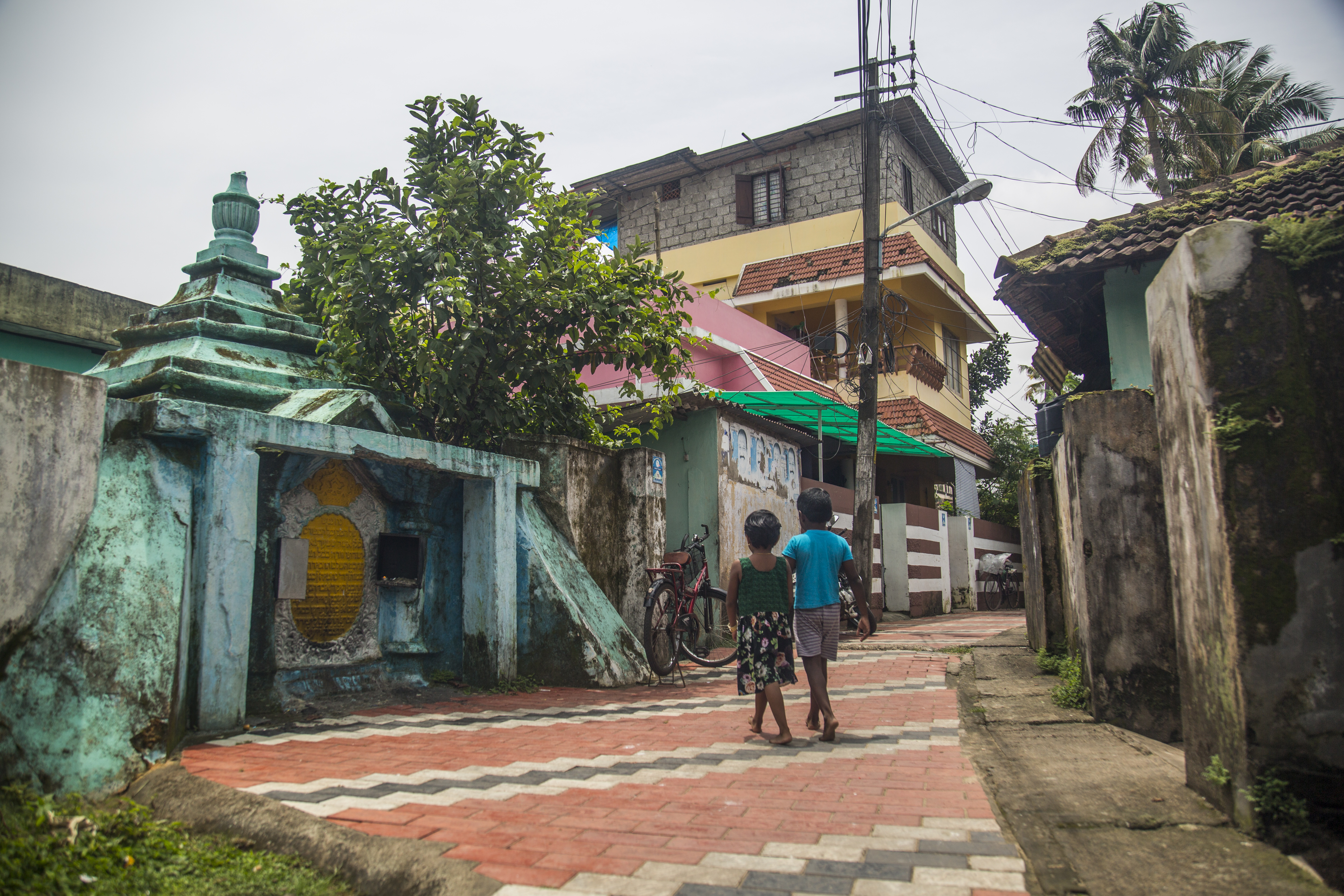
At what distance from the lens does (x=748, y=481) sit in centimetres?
1257

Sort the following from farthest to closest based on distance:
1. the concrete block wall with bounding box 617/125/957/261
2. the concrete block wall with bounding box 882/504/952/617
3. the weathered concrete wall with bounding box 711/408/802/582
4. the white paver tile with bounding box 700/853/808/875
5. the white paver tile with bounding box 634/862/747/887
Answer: the concrete block wall with bounding box 617/125/957/261 → the concrete block wall with bounding box 882/504/952/617 → the weathered concrete wall with bounding box 711/408/802/582 → the white paver tile with bounding box 700/853/808/875 → the white paver tile with bounding box 634/862/747/887

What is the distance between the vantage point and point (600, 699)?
666cm

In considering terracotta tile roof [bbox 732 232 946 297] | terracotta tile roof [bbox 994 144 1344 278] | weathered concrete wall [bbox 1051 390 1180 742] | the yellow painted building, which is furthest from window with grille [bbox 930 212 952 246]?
weathered concrete wall [bbox 1051 390 1180 742]

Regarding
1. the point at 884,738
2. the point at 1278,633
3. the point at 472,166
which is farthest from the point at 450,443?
the point at 1278,633

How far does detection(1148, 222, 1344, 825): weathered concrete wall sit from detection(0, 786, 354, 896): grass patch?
3.06 m

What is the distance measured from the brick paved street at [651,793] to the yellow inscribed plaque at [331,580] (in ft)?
2.34

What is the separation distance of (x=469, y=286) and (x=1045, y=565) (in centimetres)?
568

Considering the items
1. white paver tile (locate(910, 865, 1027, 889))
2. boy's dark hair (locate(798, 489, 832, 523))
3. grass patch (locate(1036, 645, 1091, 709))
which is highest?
boy's dark hair (locate(798, 489, 832, 523))

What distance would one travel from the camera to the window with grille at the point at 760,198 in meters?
23.5

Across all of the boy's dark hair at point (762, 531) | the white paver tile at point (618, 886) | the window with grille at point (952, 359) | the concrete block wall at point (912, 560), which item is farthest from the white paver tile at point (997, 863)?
the window with grille at point (952, 359)

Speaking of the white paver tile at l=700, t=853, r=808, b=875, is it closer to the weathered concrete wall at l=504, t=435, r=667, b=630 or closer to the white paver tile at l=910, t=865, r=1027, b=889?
the white paver tile at l=910, t=865, r=1027, b=889

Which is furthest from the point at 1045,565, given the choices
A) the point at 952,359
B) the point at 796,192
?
the point at 952,359

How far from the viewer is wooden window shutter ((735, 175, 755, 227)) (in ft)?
78.1

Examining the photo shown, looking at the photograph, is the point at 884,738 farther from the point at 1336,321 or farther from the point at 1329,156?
the point at 1329,156
